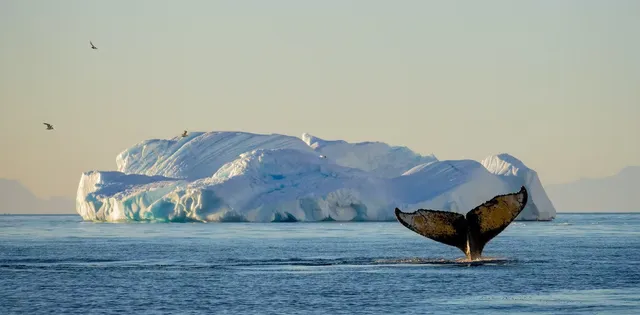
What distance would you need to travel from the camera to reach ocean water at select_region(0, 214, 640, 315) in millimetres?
29109

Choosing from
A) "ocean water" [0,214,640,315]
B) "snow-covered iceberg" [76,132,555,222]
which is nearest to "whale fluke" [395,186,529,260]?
"ocean water" [0,214,640,315]

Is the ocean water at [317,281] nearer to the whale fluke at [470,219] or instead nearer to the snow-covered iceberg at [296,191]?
the whale fluke at [470,219]

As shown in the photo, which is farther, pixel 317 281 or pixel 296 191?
pixel 296 191

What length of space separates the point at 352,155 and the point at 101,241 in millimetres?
47214

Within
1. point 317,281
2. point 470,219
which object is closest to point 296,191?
point 470,219

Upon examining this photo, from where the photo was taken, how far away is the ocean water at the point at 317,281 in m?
29.1

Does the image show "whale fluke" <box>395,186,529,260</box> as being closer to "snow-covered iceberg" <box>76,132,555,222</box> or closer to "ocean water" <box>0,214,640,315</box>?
"ocean water" <box>0,214,640,315</box>

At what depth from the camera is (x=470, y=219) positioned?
38250 mm

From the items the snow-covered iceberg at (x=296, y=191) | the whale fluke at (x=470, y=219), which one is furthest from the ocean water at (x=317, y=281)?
the snow-covered iceberg at (x=296, y=191)

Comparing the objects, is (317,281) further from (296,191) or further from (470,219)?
(296,191)

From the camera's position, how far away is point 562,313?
1075 inches

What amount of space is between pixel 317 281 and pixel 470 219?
5846 millimetres

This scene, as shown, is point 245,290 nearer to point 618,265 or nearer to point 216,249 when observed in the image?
point 618,265

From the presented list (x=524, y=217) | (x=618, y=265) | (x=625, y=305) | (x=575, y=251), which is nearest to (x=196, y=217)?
(x=524, y=217)
